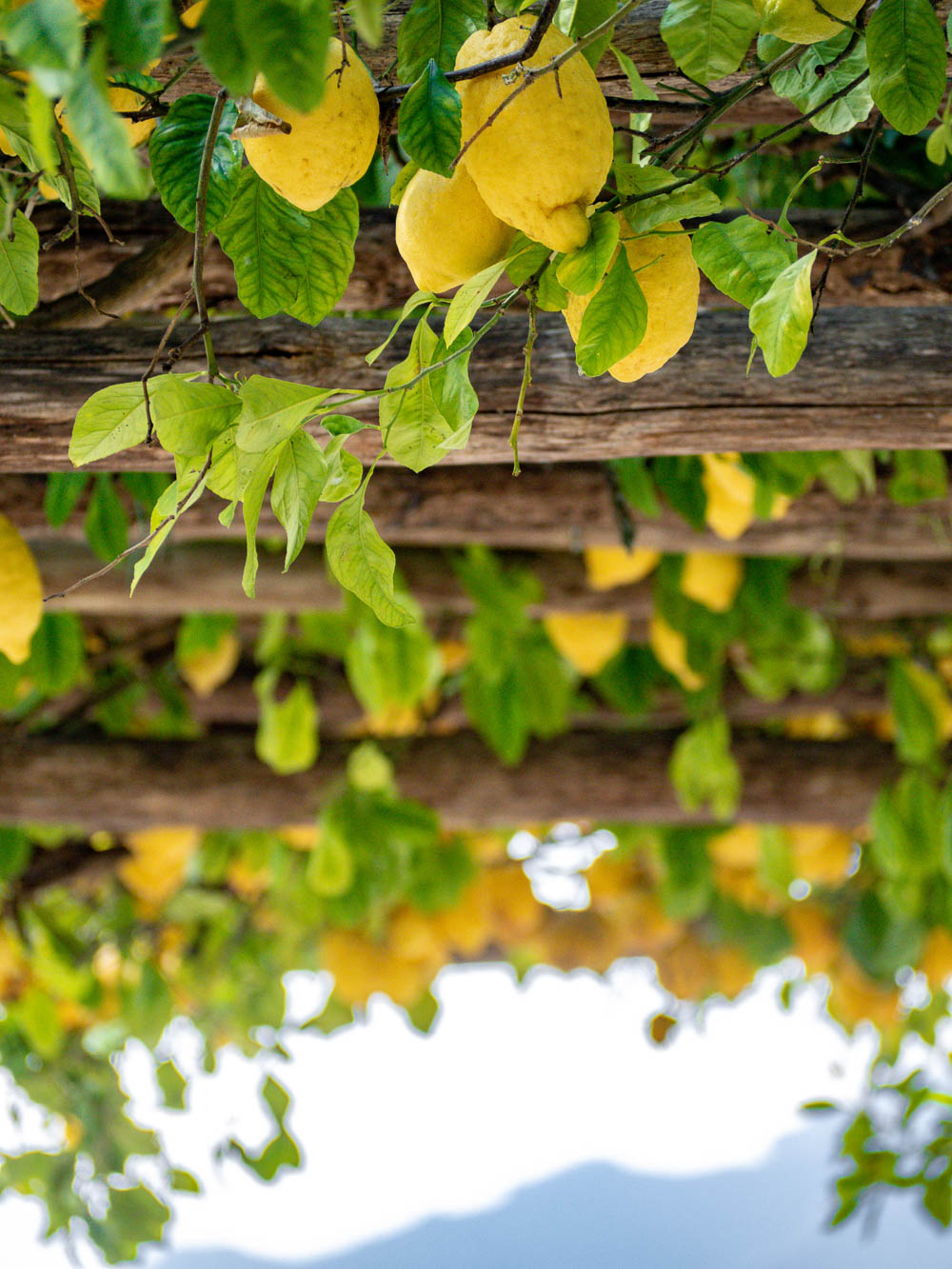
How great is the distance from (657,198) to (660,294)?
4 cm

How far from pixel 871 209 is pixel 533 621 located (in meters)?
0.79

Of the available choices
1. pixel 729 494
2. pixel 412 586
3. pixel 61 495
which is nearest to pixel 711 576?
pixel 729 494

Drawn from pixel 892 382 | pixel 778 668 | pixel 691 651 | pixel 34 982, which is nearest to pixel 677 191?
pixel 892 382

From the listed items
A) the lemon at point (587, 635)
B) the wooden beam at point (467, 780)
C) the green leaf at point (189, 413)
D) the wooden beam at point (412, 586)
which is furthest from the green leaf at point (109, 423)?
the wooden beam at point (467, 780)

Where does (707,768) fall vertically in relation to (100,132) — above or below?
below

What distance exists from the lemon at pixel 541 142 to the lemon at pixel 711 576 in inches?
33.5

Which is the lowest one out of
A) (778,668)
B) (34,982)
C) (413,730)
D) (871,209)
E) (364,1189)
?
(364,1189)

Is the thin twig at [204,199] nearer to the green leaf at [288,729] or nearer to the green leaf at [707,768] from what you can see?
the green leaf at [288,729]

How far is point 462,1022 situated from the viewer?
348 centimetres

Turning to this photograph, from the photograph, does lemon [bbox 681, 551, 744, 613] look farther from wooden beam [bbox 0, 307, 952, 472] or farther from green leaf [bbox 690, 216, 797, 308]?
green leaf [bbox 690, 216, 797, 308]

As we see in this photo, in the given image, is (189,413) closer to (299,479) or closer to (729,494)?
(299,479)

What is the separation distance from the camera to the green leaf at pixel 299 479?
14.2 inches

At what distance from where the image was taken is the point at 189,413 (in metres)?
0.36

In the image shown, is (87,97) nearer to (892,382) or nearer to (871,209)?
(892,382)
